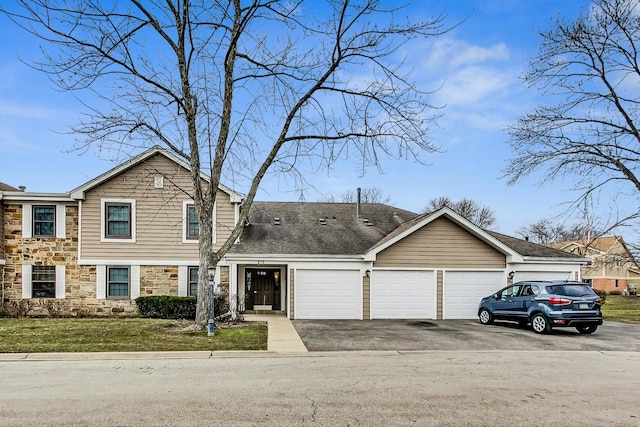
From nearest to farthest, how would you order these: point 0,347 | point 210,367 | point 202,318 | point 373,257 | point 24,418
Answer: point 24,418 < point 210,367 < point 0,347 < point 202,318 < point 373,257

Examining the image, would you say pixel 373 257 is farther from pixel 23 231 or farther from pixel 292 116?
pixel 23 231

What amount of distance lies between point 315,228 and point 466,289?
23.1 feet

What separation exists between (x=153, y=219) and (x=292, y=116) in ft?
26.2

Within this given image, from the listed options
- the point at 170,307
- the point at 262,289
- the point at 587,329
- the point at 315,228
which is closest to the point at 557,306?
the point at 587,329

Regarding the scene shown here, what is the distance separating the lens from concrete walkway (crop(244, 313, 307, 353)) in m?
11.2

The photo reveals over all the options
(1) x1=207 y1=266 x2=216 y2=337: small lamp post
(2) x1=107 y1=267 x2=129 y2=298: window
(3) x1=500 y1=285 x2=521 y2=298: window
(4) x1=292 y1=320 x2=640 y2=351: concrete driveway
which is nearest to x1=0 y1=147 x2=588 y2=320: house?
(2) x1=107 y1=267 x2=129 y2=298: window

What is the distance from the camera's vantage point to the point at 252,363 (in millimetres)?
9570

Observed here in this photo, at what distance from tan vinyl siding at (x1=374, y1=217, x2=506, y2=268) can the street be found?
26.4ft

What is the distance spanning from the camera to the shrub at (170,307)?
1770 cm

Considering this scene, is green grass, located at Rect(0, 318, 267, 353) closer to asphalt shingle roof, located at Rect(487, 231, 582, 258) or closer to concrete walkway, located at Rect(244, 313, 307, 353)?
concrete walkway, located at Rect(244, 313, 307, 353)

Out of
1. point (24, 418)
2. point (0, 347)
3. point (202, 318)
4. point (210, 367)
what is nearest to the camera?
point (24, 418)

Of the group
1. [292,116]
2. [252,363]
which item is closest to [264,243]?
[292,116]

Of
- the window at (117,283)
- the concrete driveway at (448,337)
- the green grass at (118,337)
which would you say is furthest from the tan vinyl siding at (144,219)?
the concrete driveway at (448,337)

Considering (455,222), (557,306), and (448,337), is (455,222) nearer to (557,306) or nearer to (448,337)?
(557,306)
